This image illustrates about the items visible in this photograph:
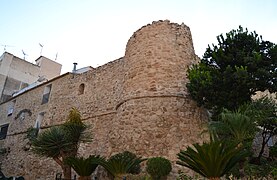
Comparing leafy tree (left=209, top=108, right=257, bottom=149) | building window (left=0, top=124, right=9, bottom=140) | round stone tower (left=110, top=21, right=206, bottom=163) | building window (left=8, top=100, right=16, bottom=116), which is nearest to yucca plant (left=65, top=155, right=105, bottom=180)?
round stone tower (left=110, top=21, right=206, bottom=163)

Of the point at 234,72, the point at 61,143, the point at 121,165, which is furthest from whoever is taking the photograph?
the point at 61,143

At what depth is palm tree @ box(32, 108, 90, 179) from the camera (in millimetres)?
9758

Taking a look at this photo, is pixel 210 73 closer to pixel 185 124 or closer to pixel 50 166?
pixel 185 124

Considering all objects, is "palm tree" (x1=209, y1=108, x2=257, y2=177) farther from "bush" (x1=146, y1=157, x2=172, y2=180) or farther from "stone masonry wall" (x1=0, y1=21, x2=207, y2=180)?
"stone masonry wall" (x1=0, y1=21, x2=207, y2=180)

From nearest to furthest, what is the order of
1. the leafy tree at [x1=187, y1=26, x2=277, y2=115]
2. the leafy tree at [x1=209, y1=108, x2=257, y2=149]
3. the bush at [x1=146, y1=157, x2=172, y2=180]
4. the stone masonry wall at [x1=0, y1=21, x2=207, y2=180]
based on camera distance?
1. the leafy tree at [x1=209, y1=108, x2=257, y2=149]
2. the bush at [x1=146, y1=157, x2=172, y2=180]
3. the leafy tree at [x1=187, y1=26, x2=277, y2=115]
4. the stone masonry wall at [x1=0, y1=21, x2=207, y2=180]

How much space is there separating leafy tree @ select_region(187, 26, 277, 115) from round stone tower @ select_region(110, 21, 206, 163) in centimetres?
78

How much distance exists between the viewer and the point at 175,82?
35.9 ft

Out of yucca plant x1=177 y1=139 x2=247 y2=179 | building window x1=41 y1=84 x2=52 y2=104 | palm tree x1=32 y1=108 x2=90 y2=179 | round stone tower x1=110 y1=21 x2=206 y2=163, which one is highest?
building window x1=41 y1=84 x2=52 y2=104

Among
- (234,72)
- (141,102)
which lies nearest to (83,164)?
(141,102)

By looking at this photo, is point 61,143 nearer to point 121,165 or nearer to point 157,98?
point 121,165

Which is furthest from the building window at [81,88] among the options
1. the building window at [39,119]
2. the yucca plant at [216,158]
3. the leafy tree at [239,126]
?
the yucca plant at [216,158]

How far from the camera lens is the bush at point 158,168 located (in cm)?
844

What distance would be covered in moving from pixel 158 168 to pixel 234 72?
3907 millimetres

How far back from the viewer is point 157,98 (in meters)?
10.6
